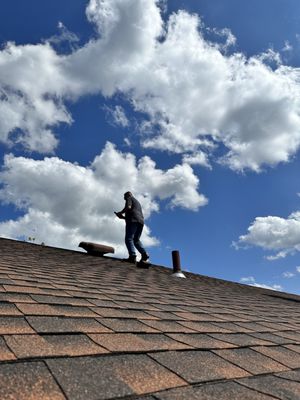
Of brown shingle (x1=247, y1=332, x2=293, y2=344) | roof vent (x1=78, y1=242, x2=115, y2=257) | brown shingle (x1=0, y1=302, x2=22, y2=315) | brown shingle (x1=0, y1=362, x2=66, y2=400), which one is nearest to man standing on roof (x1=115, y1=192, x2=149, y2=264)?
roof vent (x1=78, y1=242, x2=115, y2=257)

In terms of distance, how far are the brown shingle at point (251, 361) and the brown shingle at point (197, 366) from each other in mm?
75

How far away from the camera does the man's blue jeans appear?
7551 millimetres

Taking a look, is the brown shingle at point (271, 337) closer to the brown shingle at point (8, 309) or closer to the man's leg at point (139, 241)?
the brown shingle at point (8, 309)

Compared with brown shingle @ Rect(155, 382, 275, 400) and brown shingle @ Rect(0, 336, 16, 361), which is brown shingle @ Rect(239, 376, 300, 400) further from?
brown shingle @ Rect(0, 336, 16, 361)

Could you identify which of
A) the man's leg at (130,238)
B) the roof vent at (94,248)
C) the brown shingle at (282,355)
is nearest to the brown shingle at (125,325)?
the brown shingle at (282,355)

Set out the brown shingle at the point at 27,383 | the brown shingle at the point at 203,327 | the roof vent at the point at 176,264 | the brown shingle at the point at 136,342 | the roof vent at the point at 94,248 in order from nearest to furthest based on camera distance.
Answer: the brown shingle at the point at 27,383, the brown shingle at the point at 136,342, the brown shingle at the point at 203,327, the roof vent at the point at 176,264, the roof vent at the point at 94,248

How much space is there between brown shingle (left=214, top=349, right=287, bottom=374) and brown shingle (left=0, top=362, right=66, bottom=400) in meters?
0.90

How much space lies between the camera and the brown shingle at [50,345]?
3.88ft

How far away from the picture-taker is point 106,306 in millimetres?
2354

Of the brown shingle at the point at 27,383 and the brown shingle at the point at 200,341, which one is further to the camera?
the brown shingle at the point at 200,341

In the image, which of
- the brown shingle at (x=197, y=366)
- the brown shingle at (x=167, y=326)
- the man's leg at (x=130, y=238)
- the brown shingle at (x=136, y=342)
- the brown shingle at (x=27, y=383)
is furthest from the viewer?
the man's leg at (x=130, y=238)

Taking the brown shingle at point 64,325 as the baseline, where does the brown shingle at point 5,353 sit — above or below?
below

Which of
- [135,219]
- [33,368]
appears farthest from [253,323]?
[135,219]

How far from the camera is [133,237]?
25.2ft
